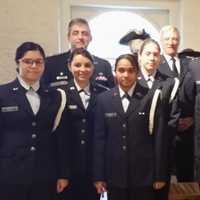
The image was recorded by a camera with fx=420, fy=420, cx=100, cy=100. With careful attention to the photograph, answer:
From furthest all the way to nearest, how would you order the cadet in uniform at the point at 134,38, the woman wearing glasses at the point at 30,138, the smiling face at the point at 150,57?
the cadet in uniform at the point at 134,38 → the smiling face at the point at 150,57 → the woman wearing glasses at the point at 30,138

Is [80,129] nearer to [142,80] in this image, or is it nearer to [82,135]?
[82,135]

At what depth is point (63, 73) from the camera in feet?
7.75

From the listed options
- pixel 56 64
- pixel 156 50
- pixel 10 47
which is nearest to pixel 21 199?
pixel 56 64

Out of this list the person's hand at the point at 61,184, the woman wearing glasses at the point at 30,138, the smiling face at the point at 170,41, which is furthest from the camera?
the smiling face at the point at 170,41

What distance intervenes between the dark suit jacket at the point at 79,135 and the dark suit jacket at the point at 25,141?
0.26 feet

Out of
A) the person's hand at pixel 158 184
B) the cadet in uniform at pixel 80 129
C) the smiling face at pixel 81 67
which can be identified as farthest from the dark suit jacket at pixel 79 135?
the person's hand at pixel 158 184

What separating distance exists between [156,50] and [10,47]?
1214 millimetres

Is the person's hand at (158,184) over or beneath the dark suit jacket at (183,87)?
beneath

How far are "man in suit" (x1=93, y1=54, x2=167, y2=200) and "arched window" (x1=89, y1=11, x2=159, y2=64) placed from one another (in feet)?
4.23

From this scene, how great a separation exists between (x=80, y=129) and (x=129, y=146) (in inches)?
10.1

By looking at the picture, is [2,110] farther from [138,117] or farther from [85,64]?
[138,117]

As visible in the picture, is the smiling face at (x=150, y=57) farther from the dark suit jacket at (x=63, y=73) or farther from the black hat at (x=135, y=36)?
the black hat at (x=135, y=36)

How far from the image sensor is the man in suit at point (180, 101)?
2436mm

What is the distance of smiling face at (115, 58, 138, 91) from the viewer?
2045 millimetres
